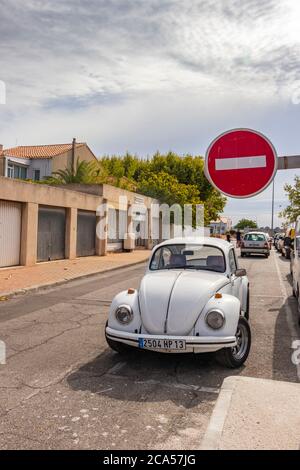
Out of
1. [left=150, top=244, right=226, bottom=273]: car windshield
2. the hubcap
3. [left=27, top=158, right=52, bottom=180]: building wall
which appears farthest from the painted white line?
[left=27, top=158, right=52, bottom=180]: building wall

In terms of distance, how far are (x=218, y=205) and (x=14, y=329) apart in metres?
46.6

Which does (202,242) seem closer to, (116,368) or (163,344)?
(163,344)

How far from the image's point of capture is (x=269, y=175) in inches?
88.8

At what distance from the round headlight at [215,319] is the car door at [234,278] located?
1.31 metres

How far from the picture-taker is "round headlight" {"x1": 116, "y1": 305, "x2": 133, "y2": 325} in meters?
5.07

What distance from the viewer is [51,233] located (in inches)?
730

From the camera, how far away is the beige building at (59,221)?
50.8ft

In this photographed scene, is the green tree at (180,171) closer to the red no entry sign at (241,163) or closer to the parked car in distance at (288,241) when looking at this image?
the parked car in distance at (288,241)

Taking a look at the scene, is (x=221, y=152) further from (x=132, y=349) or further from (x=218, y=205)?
(x=218, y=205)

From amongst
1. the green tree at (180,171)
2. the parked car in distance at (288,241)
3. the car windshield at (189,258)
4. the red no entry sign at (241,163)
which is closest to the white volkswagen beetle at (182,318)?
the car windshield at (189,258)

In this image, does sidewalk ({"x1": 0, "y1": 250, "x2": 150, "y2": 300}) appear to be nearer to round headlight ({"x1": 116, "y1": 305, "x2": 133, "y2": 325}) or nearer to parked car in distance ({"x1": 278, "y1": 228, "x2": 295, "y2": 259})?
round headlight ({"x1": 116, "y1": 305, "x2": 133, "y2": 325})

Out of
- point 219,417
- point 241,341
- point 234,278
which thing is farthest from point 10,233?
point 219,417

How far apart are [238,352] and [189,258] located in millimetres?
1681
